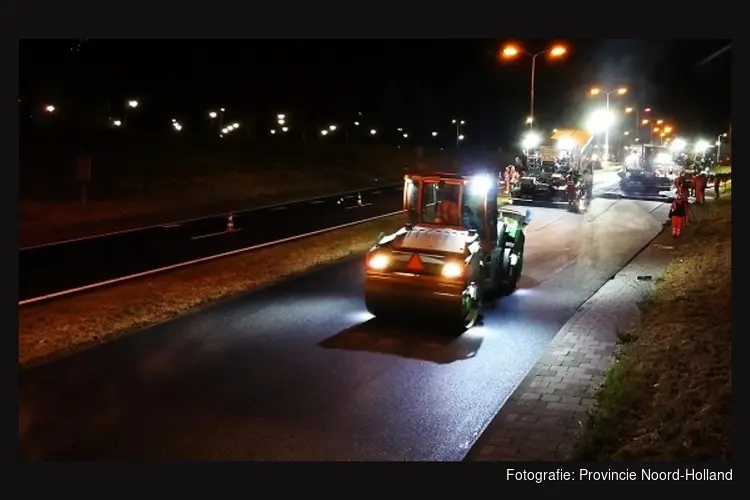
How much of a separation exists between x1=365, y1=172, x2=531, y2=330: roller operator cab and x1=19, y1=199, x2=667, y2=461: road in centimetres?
42

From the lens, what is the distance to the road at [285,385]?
711cm

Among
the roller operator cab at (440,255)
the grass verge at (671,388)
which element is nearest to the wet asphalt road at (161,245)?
the roller operator cab at (440,255)

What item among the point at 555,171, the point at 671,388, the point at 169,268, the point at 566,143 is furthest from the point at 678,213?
the point at 671,388

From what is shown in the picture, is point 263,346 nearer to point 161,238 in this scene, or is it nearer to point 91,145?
point 161,238

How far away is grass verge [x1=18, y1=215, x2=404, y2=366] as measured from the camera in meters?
10.8

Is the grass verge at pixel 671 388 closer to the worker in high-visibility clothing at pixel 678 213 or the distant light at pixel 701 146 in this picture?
the worker in high-visibility clothing at pixel 678 213

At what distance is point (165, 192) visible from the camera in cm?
3466

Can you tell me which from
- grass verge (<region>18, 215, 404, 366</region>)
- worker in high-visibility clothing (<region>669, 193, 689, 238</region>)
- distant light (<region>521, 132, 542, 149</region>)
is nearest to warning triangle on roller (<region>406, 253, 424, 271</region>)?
grass verge (<region>18, 215, 404, 366</region>)

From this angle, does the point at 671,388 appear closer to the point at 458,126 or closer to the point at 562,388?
the point at 562,388

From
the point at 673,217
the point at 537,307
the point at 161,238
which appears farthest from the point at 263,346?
the point at 673,217

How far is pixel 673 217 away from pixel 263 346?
1456cm

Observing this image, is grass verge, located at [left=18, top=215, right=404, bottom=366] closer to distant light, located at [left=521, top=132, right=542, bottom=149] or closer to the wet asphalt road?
the wet asphalt road

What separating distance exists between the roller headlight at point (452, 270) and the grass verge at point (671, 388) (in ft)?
7.47

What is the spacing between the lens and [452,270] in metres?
10.7
